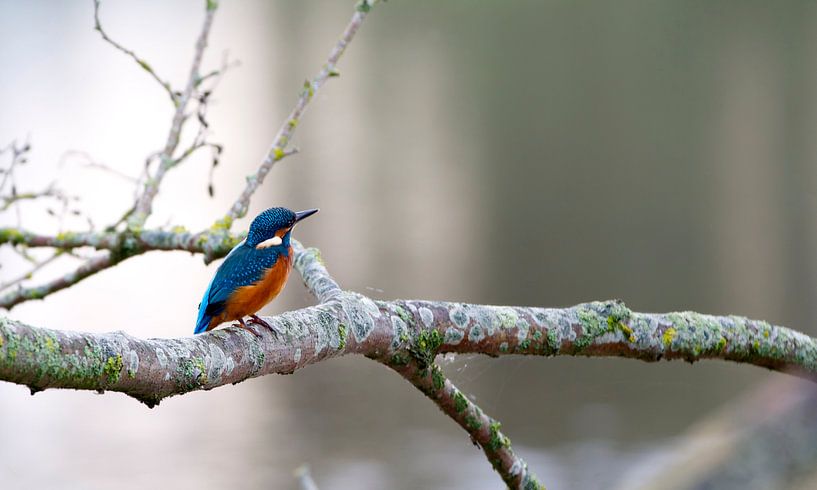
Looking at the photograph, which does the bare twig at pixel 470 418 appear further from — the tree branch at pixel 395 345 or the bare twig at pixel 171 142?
the bare twig at pixel 171 142

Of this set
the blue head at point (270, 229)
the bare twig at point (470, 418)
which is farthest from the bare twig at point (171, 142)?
the bare twig at point (470, 418)

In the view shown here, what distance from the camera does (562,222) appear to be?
9883 mm

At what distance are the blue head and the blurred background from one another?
0.81 metres

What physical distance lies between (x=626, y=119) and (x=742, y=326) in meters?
12.1

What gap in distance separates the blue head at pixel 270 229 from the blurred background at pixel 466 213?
2.66 ft

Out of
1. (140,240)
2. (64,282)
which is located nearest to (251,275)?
(140,240)

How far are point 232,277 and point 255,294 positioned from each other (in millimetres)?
45

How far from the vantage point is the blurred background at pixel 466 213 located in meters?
6.02

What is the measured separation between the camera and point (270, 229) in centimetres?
152

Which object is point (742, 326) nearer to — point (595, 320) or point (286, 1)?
point (595, 320)

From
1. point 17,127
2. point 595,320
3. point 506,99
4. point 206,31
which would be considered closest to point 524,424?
point 206,31

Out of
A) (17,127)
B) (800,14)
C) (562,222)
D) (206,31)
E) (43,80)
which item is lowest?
(206,31)

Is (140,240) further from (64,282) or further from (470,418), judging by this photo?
(470,418)

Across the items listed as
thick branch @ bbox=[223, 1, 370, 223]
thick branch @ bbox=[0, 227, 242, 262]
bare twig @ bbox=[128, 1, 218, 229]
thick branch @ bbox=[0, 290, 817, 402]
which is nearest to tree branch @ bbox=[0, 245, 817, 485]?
thick branch @ bbox=[0, 290, 817, 402]
